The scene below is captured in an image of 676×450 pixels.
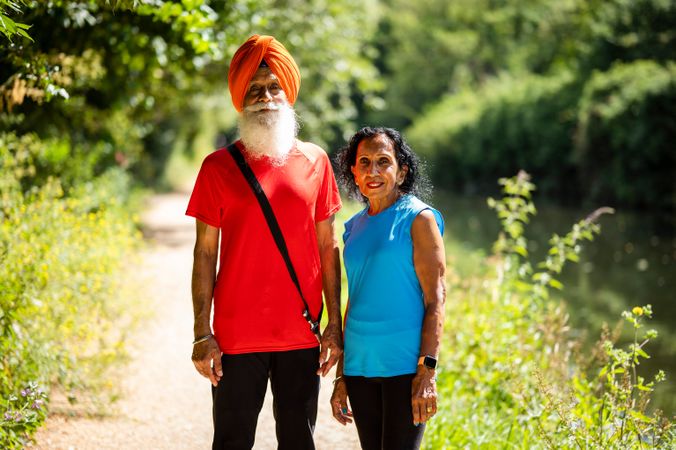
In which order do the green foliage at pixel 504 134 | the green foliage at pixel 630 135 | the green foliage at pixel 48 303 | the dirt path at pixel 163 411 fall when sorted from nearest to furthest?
the green foliage at pixel 48 303, the dirt path at pixel 163 411, the green foliage at pixel 630 135, the green foliage at pixel 504 134

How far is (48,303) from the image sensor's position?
17.0 ft

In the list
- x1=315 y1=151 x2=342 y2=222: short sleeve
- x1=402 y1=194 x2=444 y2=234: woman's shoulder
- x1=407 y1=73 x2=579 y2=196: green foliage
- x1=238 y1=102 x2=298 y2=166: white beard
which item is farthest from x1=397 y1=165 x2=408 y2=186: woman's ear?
x1=407 y1=73 x2=579 y2=196: green foliage

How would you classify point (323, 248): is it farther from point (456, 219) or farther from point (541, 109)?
point (541, 109)

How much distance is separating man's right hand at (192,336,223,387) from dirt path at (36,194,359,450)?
72.5 inches

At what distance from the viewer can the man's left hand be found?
10.5 feet

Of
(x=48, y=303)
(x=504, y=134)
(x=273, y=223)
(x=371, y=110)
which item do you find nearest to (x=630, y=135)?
(x=371, y=110)

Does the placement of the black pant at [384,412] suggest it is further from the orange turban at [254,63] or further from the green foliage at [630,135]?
the green foliage at [630,135]

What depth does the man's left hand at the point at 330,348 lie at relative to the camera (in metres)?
3.21

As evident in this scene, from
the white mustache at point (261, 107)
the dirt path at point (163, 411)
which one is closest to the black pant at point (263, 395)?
the white mustache at point (261, 107)

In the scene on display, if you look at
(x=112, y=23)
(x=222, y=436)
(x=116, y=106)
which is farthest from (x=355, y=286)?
(x=116, y=106)

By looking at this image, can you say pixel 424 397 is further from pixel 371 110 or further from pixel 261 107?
pixel 371 110

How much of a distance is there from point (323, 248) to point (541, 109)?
27.5 metres

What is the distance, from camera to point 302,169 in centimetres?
326

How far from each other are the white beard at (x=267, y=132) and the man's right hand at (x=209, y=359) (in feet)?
2.77
